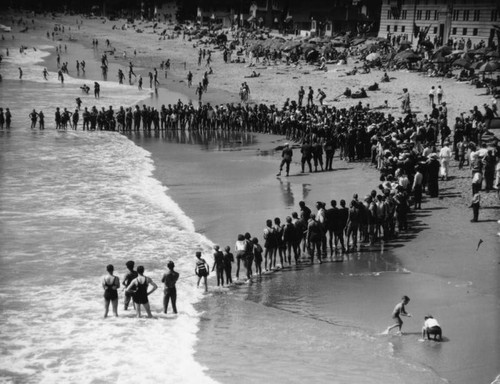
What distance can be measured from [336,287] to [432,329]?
11.4ft

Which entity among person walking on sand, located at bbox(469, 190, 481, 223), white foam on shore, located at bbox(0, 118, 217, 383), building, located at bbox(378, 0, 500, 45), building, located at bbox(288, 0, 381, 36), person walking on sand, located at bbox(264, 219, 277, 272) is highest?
building, located at bbox(288, 0, 381, 36)

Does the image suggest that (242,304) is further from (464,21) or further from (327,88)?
(464,21)

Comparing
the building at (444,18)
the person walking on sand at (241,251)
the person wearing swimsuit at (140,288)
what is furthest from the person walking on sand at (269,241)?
the building at (444,18)

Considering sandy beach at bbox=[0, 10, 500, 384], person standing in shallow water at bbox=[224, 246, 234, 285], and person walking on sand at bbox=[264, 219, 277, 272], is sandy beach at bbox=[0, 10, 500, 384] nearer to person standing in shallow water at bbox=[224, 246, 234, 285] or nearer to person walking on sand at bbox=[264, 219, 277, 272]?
person standing in shallow water at bbox=[224, 246, 234, 285]

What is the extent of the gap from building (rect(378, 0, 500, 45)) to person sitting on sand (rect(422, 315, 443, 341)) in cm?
5281

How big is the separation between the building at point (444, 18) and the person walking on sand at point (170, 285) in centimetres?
5265

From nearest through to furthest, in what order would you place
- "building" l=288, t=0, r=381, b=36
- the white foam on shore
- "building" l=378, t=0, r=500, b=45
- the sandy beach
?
1. the sandy beach
2. the white foam on shore
3. "building" l=378, t=0, r=500, b=45
4. "building" l=288, t=0, r=381, b=36

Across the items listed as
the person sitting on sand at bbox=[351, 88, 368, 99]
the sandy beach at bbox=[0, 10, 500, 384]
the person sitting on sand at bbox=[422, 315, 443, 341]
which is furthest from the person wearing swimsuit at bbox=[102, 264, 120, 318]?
the person sitting on sand at bbox=[351, 88, 368, 99]

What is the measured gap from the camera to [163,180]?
28.0 m

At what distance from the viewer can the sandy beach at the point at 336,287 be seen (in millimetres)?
12219

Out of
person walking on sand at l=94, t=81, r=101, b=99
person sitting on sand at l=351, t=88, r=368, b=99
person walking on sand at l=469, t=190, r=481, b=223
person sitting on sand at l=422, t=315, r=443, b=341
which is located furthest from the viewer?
person walking on sand at l=94, t=81, r=101, b=99

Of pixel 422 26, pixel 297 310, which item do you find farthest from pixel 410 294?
pixel 422 26

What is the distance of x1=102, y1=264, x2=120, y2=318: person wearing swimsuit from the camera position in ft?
47.3

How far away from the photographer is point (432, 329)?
12602 mm
